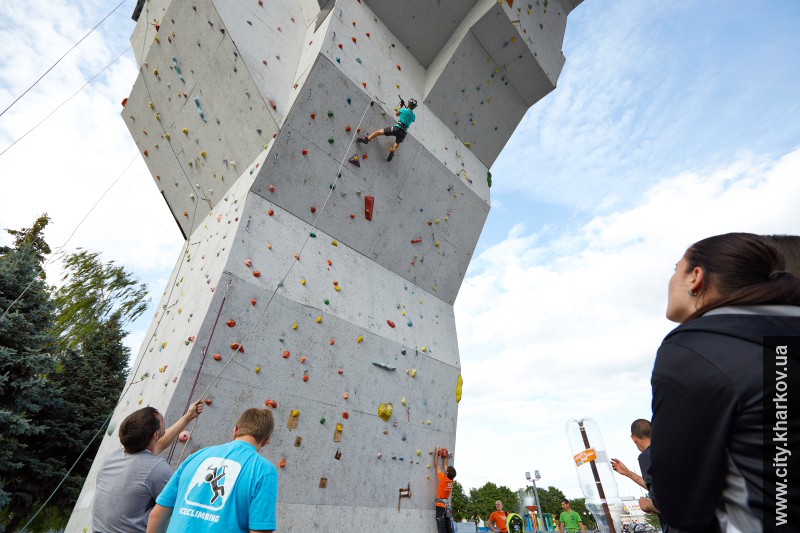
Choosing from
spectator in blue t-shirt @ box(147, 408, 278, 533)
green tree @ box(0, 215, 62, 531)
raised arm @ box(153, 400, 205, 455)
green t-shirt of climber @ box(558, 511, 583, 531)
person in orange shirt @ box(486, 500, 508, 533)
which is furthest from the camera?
green t-shirt of climber @ box(558, 511, 583, 531)

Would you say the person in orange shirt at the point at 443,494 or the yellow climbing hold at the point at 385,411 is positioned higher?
the yellow climbing hold at the point at 385,411

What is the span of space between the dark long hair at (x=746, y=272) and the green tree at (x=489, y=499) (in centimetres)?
4882

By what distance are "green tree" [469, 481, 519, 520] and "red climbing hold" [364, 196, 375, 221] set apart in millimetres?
45822

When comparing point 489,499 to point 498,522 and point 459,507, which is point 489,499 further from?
point 498,522

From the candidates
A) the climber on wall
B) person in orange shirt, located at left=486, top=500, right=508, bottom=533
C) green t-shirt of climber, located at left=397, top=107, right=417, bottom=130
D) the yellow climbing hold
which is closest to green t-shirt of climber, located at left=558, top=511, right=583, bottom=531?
person in orange shirt, located at left=486, top=500, right=508, bottom=533

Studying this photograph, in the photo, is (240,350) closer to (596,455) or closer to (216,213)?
(216,213)

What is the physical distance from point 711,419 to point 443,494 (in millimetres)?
5045

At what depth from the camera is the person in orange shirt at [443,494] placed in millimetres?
4918

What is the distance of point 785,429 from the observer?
2.45 ft

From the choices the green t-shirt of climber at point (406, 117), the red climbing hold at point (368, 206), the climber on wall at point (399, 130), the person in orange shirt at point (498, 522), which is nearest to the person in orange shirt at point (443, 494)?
the person in orange shirt at point (498, 522)

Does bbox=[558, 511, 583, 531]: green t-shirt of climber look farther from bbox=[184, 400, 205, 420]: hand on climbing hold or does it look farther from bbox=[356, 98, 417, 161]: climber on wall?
bbox=[184, 400, 205, 420]: hand on climbing hold

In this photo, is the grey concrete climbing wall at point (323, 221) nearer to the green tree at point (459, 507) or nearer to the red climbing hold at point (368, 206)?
the red climbing hold at point (368, 206)

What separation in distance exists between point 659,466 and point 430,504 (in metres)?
4.90

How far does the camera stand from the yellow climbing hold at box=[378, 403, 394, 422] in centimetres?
476
